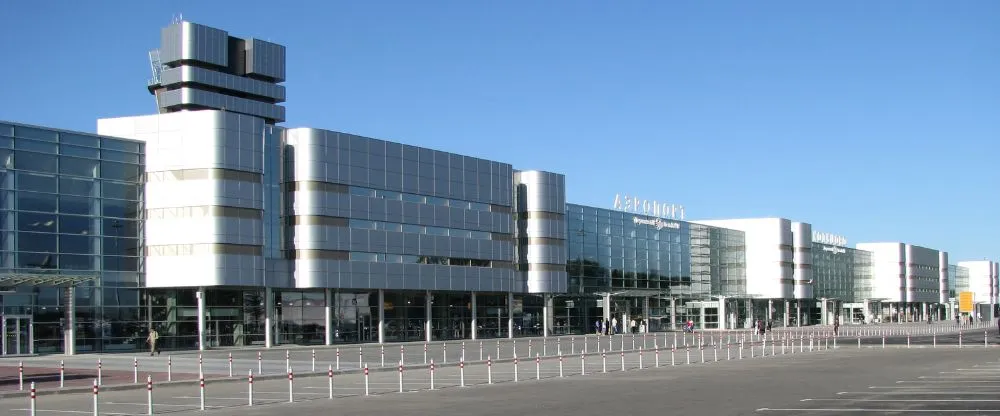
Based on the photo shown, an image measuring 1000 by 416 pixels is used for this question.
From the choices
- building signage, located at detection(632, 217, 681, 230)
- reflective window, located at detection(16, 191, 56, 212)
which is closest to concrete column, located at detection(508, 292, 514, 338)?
building signage, located at detection(632, 217, 681, 230)

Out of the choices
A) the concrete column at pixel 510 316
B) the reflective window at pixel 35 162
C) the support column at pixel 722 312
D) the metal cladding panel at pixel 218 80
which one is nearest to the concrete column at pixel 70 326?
the reflective window at pixel 35 162

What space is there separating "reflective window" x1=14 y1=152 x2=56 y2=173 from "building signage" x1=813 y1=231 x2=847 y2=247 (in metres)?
115

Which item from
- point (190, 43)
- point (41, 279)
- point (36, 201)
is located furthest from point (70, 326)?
point (190, 43)

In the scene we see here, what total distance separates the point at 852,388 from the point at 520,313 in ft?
216

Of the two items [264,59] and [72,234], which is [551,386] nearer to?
[72,234]

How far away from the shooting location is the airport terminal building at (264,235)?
62.7 metres

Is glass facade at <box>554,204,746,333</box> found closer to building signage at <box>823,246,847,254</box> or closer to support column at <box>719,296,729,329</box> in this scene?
support column at <box>719,296,729,329</box>

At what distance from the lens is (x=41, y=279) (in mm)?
58250

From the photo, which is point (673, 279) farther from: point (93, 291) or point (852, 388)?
point (852, 388)

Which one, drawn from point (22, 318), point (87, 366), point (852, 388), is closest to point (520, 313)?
point (22, 318)

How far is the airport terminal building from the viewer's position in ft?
206

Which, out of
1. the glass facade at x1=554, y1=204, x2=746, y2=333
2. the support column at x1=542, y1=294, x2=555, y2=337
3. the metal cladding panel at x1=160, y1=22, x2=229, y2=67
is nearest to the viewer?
the support column at x1=542, y1=294, x2=555, y2=337

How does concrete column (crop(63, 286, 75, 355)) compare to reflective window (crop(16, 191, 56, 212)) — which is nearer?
reflective window (crop(16, 191, 56, 212))

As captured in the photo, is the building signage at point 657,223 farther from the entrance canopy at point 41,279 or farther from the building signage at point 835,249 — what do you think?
the entrance canopy at point 41,279
